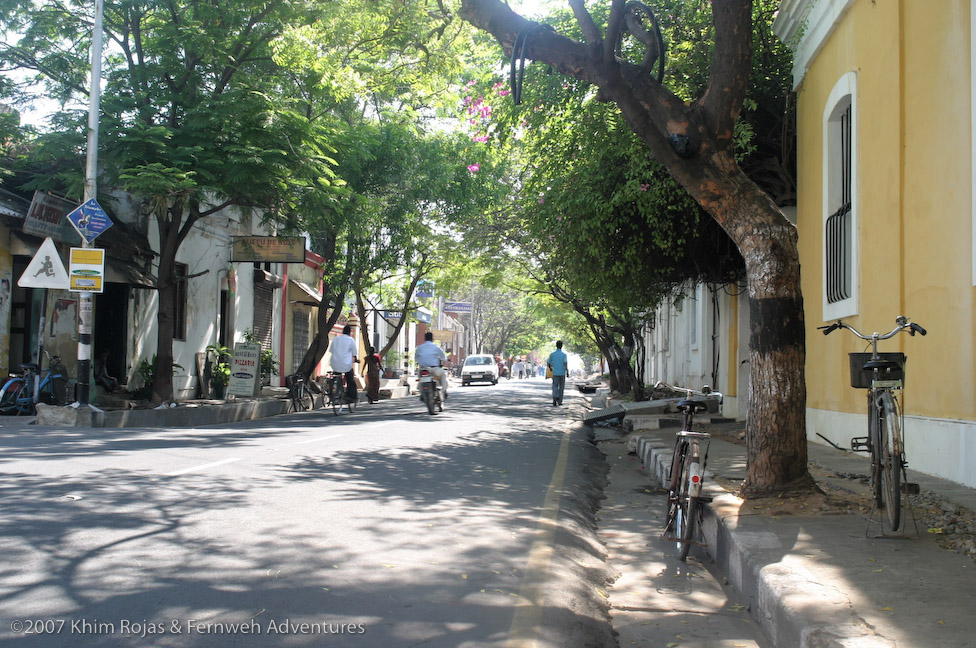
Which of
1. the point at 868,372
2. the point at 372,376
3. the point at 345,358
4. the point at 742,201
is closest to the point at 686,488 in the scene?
the point at 868,372

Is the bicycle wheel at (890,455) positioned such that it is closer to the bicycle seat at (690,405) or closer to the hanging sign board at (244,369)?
the bicycle seat at (690,405)

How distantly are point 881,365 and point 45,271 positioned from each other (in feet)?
39.1

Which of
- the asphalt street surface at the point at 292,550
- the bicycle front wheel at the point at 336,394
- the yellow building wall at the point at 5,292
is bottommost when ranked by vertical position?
the asphalt street surface at the point at 292,550

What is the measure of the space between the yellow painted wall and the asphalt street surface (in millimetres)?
3224

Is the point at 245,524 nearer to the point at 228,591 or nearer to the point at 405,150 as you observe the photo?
the point at 228,591

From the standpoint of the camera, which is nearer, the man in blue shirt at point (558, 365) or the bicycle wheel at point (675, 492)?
the bicycle wheel at point (675, 492)

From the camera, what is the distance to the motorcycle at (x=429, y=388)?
17.3 meters

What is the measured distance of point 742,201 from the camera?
6430mm

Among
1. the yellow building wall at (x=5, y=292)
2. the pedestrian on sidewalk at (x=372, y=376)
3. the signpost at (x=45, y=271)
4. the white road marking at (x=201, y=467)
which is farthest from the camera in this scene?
the pedestrian on sidewalk at (x=372, y=376)

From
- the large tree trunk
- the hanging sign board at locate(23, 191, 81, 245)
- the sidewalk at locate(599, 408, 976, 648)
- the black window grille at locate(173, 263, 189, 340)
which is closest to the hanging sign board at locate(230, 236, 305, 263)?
the black window grille at locate(173, 263, 189, 340)

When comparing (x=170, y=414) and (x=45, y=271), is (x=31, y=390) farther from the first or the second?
(x=45, y=271)

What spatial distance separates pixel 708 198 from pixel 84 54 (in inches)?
564

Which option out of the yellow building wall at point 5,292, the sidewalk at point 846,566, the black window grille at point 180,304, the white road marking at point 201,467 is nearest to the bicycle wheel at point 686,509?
the sidewalk at point 846,566

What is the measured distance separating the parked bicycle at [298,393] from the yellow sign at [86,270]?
745 centimetres
